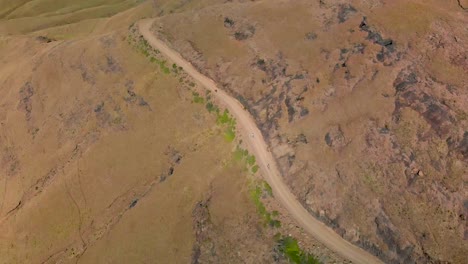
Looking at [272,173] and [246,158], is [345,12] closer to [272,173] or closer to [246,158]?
[246,158]

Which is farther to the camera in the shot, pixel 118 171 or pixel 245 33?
pixel 245 33

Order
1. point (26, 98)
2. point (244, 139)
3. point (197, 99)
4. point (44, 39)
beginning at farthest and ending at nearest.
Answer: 1. point (44, 39)
2. point (26, 98)
3. point (197, 99)
4. point (244, 139)

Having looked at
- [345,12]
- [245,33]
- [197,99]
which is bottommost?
[197,99]

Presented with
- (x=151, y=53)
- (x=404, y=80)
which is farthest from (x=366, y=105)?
(x=151, y=53)

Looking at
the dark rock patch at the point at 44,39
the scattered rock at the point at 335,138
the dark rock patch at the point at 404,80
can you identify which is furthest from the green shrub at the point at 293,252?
the dark rock patch at the point at 44,39

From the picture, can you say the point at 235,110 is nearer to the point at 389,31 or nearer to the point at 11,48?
the point at 389,31
